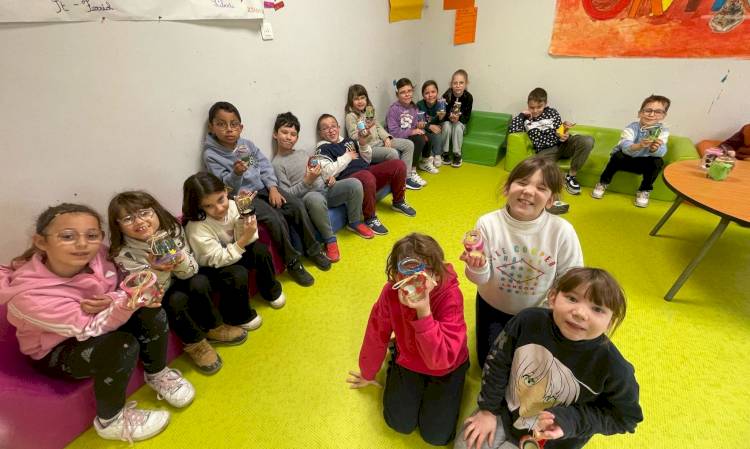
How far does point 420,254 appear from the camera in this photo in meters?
1.27

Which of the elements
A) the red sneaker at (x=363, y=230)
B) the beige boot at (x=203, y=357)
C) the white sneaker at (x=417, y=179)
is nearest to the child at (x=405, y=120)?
the white sneaker at (x=417, y=179)

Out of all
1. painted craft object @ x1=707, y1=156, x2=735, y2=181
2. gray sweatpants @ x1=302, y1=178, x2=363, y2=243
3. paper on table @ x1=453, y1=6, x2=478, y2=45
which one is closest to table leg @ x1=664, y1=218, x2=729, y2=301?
painted craft object @ x1=707, y1=156, x2=735, y2=181

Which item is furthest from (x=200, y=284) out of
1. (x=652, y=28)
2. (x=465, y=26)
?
(x=652, y=28)

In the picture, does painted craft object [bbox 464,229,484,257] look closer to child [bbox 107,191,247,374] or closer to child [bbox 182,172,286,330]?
child [bbox 182,172,286,330]

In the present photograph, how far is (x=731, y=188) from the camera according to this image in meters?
2.26

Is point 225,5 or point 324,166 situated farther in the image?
point 324,166

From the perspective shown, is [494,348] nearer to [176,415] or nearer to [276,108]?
[176,415]

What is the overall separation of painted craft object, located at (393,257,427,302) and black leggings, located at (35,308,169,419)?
1.14 metres

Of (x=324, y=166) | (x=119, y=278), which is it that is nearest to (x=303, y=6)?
(x=324, y=166)

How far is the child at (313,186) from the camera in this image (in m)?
2.58

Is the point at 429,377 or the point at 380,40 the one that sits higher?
the point at 380,40

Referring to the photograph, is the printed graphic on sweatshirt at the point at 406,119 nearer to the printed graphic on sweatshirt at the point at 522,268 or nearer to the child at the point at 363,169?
the child at the point at 363,169

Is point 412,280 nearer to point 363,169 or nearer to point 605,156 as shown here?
point 363,169

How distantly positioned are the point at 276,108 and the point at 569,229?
7.39ft
